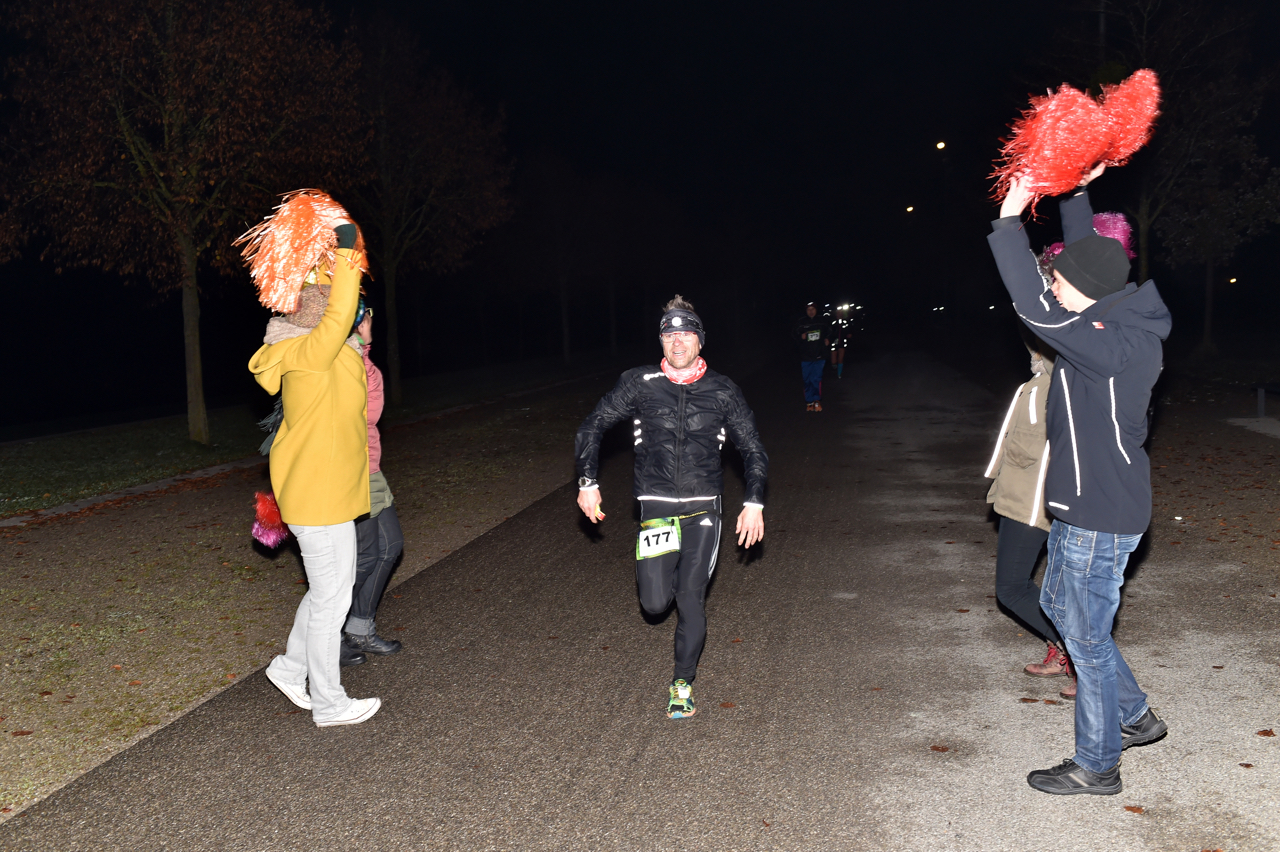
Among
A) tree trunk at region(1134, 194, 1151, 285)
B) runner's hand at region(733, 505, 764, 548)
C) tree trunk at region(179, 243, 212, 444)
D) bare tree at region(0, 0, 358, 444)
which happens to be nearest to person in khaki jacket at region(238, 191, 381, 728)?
runner's hand at region(733, 505, 764, 548)

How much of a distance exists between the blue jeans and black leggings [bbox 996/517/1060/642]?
36.6 inches

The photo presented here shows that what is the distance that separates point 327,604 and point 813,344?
13.6 m

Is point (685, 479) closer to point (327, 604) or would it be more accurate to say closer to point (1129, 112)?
point (327, 604)

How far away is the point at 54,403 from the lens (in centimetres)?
2438

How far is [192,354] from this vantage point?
16031mm

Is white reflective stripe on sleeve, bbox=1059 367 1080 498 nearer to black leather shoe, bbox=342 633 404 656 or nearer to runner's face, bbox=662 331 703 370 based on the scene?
runner's face, bbox=662 331 703 370

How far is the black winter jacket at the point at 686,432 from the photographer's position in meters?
4.84

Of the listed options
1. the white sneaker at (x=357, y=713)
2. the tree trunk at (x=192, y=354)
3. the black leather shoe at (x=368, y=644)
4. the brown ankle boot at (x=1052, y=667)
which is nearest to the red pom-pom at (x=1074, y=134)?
the brown ankle boot at (x=1052, y=667)

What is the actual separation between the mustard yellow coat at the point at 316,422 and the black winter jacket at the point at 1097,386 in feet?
9.06

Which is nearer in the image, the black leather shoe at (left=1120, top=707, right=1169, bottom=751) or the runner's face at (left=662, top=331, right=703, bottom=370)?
the black leather shoe at (left=1120, top=707, right=1169, bottom=751)

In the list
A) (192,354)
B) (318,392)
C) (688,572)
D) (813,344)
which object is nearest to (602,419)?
(688,572)

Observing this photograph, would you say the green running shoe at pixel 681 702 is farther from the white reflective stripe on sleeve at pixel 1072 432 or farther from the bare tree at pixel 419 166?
the bare tree at pixel 419 166

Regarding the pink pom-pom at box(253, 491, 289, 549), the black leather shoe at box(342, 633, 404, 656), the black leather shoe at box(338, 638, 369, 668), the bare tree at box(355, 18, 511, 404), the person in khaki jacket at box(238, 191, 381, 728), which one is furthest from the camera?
the bare tree at box(355, 18, 511, 404)

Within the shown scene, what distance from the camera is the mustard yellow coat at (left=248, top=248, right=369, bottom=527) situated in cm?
447
